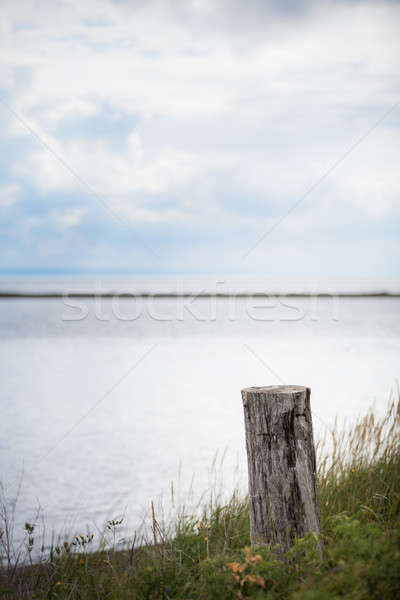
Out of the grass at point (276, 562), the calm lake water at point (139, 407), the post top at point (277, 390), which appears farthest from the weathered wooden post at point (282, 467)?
the calm lake water at point (139, 407)

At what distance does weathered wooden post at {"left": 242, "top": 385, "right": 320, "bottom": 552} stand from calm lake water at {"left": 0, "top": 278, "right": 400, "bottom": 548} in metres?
2.24

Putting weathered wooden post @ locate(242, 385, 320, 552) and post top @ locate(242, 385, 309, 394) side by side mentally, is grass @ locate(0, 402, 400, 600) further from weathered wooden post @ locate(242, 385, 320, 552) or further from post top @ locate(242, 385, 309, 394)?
post top @ locate(242, 385, 309, 394)

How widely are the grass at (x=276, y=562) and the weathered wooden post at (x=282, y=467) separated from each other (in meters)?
0.16

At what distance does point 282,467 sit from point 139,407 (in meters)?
11.3

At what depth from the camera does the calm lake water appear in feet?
27.6

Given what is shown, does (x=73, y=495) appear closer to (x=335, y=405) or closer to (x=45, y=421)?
(x=45, y=421)

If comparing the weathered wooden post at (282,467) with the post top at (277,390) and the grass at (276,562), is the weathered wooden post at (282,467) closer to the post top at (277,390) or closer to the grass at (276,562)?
the post top at (277,390)

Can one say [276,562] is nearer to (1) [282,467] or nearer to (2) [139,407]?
(1) [282,467]

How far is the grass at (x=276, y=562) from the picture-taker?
8.78ft

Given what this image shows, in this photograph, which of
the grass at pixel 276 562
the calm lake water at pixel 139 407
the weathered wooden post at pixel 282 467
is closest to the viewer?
the grass at pixel 276 562

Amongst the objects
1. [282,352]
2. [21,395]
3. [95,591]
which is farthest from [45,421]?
[282,352]

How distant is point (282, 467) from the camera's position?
11.2 feet

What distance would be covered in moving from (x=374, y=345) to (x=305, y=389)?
25.0 m

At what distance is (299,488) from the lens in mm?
3400
